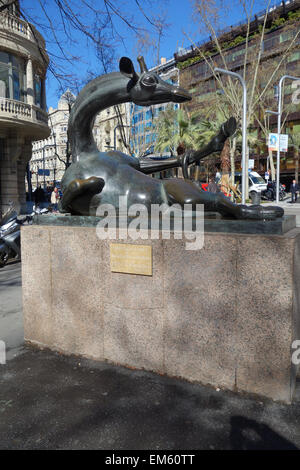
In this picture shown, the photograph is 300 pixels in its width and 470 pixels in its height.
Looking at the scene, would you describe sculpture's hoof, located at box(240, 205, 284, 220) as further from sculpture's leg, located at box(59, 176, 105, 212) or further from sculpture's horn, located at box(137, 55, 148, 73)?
sculpture's horn, located at box(137, 55, 148, 73)

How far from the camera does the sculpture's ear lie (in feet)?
10.3

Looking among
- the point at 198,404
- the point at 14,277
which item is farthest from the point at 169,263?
the point at 14,277

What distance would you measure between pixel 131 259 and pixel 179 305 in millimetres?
571

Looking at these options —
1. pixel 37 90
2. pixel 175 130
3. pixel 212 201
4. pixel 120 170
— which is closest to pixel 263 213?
pixel 212 201

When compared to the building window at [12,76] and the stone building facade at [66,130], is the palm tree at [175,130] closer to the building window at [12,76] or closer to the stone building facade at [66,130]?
the stone building facade at [66,130]

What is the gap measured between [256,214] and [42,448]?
2.41 meters

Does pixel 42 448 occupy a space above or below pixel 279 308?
below

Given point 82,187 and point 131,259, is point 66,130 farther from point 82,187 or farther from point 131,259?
point 131,259

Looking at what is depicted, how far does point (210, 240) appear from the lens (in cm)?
273

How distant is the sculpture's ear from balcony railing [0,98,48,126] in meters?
16.7

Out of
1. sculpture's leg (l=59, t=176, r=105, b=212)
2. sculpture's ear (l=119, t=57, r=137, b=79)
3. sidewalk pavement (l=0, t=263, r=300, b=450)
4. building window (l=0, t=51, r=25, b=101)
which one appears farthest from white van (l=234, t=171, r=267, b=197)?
sidewalk pavement (l=0, t=263, r=300, b=450)

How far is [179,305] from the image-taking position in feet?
9.54

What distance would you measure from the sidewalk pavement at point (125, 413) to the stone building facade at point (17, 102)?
16.2 m
